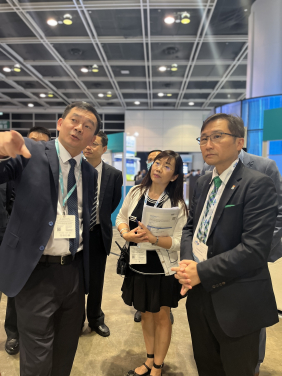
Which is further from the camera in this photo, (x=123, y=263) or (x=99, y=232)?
(x=99, y=232)

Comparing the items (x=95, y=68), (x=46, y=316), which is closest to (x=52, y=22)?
(x=95, y=68)

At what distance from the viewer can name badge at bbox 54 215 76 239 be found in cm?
138

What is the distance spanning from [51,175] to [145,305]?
1153 millimetres

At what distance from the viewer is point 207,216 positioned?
4.57ft

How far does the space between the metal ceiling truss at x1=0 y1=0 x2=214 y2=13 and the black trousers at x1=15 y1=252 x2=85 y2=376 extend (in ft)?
19.4

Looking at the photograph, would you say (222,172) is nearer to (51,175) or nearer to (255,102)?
(51,175)

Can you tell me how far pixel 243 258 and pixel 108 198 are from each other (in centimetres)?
156

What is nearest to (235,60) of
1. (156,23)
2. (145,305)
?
(156,23)

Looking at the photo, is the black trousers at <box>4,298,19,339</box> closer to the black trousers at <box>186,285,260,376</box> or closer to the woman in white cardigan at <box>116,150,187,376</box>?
the woman in white cardigan at <box>116,150,187,376</box>

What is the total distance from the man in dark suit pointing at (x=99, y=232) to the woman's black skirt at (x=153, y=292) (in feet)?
2.18

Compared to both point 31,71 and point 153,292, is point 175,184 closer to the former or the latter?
point 153,292

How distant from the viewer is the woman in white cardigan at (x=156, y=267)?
6.03 feet

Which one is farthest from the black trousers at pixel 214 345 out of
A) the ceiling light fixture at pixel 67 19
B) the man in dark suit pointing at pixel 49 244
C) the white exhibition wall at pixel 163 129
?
the white exhibition wall at pixel 163 129

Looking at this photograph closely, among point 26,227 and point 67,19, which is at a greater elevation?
point 67,19
